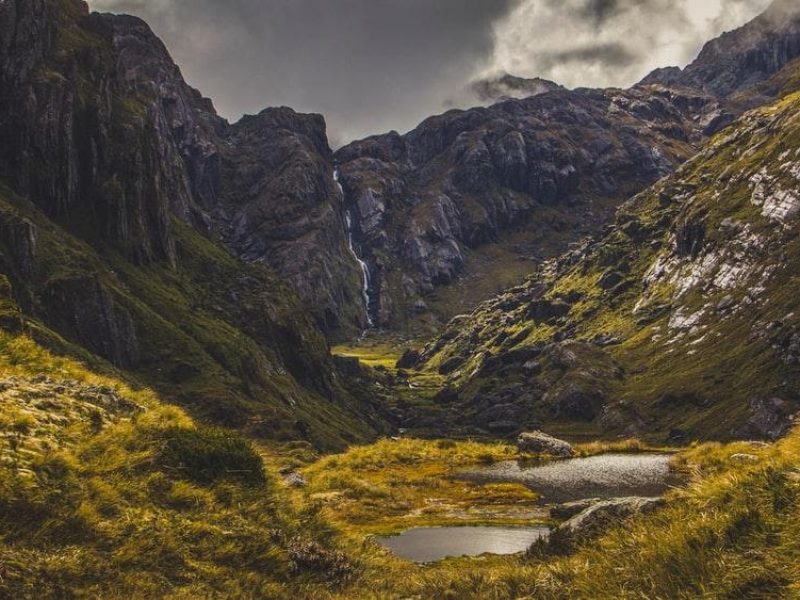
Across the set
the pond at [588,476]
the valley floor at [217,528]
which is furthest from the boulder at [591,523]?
the pond at [588,476]

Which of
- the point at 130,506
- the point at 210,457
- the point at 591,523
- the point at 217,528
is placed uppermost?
the point at 210,457

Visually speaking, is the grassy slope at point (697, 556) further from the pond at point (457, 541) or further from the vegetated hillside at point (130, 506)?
the pond at point (457, 541)

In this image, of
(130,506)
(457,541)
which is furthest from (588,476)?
(130,506)

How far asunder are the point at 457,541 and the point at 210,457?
1637cm

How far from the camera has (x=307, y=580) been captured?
14.1m

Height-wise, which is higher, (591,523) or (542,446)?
(542,446)

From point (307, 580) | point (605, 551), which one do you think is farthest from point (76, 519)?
point (605, 551)

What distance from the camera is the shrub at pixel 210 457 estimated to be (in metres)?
15.1

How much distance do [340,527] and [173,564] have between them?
6263mm

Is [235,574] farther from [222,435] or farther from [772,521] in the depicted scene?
[772,521]

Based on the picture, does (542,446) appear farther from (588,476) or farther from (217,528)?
(217,528)

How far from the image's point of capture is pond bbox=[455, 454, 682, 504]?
39.5m

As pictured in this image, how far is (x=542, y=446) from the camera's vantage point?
61.7 m

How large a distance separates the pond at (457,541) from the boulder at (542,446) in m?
31.1
